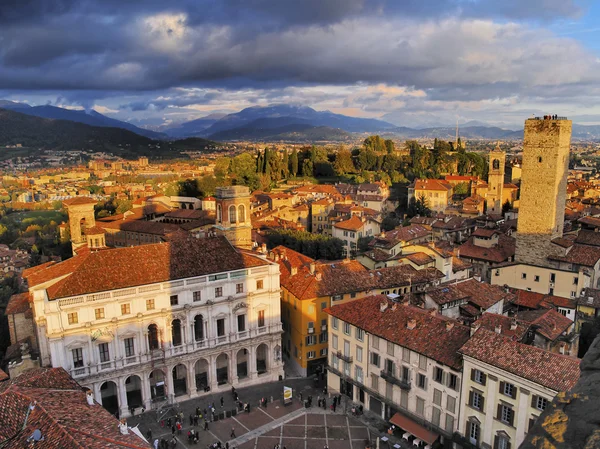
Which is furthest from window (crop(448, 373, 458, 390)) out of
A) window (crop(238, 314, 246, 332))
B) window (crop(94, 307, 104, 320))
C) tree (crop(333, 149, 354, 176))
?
tree (crop(333, 149, 354, 176))

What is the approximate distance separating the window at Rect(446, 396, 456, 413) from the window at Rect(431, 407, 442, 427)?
2.56ft

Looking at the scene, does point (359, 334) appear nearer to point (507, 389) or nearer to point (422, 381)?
point (422, 381)

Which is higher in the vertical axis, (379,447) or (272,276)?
(272,276)

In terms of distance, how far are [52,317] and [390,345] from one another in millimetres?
22052

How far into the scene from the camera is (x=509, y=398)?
87.4ft

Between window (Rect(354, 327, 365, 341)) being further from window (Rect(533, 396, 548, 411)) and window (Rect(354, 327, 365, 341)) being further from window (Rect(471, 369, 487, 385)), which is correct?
window (Rect(533, 396, 548, 411))

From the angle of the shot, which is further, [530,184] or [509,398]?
[530,184]

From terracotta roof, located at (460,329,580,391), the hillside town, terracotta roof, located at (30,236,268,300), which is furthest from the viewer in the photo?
terracotta roof, located at (30,236,268,300)

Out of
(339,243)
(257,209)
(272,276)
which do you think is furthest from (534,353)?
(257,209)

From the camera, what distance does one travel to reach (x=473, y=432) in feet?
93.9

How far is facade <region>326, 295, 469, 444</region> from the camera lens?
30266mm

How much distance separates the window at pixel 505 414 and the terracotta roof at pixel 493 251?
3573 cm


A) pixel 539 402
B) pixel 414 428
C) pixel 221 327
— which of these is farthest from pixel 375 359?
pixel 221 327

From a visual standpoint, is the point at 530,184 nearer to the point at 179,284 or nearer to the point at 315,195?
the point at 179,284
